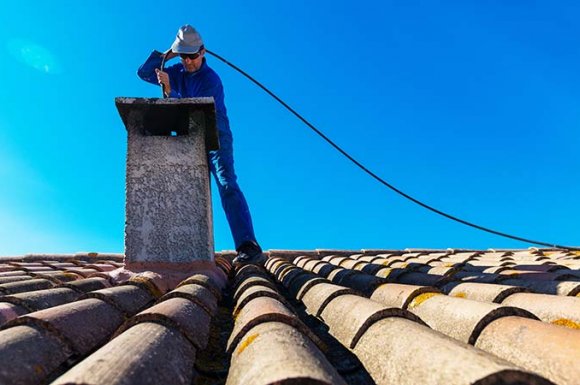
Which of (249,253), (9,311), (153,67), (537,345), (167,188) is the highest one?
(153,67)

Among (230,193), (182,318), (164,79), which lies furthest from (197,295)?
(164,79)

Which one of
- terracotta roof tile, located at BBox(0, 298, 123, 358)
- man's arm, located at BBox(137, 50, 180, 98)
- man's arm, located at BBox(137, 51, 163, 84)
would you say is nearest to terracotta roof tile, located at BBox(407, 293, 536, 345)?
terracotta roof tile, located at BBox(0, 298, 123, 358)

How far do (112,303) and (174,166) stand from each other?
70.1 inches

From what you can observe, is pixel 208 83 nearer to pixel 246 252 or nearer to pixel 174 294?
pixel 246 252

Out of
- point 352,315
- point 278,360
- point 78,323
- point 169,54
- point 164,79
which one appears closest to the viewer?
point 278,360

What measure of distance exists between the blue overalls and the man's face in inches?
2.0

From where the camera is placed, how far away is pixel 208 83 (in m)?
4.95

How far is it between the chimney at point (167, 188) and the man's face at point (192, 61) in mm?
889

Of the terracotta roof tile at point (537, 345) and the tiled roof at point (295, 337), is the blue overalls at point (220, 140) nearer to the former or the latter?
the tiled roof at point (295, 337)

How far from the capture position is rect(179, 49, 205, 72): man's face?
478cm

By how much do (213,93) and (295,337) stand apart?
Result: 3813 millimetres

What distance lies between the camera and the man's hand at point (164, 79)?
15.2 feet

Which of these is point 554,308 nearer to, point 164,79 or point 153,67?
point 164,79

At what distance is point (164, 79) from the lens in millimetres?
4672
